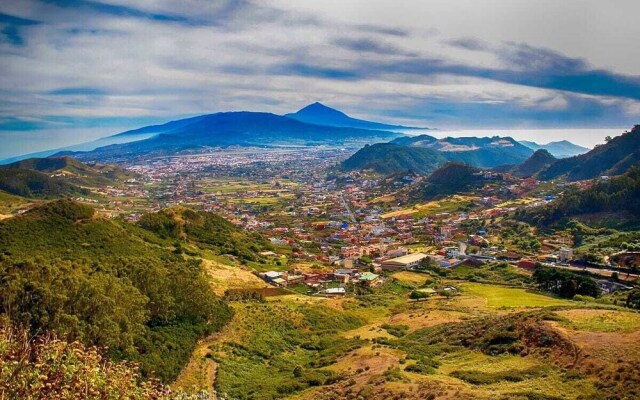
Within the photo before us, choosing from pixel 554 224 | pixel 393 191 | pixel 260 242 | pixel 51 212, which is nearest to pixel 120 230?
pixel 51 212

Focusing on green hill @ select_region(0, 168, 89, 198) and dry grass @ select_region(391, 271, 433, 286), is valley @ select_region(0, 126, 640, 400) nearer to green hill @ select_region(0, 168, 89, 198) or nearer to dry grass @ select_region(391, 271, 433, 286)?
dry grass @ select_region(391, 271, 433, 286)

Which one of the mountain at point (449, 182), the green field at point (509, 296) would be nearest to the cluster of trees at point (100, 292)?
the green field at point (509, 296)

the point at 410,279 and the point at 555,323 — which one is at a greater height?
the point at 555,323

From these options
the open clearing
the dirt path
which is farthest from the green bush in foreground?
the open clearing

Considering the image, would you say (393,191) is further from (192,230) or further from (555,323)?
(555,323)

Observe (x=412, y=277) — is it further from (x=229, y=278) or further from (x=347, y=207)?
(x=347, y=207)

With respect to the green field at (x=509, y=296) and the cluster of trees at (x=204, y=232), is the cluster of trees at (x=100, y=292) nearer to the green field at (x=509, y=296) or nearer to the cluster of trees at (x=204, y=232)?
the cluster of trees at (x=204, y=232)

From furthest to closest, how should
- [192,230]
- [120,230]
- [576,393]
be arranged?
[192,230] < [120,230] < [576,393]
